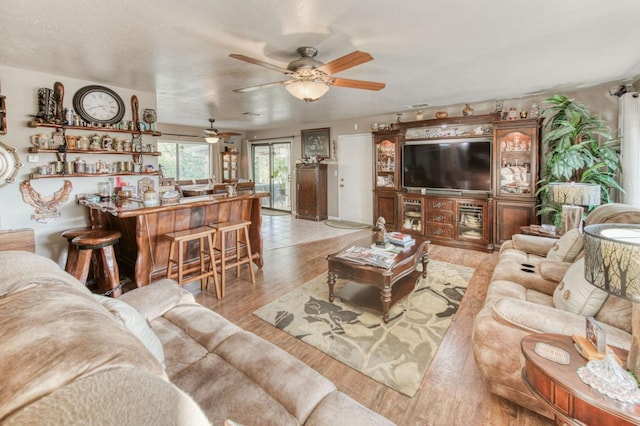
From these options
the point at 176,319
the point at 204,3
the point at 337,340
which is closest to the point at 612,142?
the point at 337,340

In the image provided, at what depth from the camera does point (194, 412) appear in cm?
61

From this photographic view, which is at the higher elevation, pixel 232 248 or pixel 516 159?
pixel 516 159

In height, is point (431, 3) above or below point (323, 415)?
above

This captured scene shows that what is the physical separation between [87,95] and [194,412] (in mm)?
4339

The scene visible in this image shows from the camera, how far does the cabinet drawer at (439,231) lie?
16.7ft

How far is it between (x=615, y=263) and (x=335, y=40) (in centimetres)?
240

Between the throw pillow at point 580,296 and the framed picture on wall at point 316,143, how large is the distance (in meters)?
6.07

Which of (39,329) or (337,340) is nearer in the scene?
(39,329)

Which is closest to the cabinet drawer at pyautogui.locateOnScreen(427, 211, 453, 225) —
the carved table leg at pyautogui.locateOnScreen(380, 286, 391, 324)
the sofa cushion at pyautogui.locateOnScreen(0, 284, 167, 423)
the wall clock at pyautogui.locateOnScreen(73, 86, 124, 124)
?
the carved table leg at pyautogui.locateOnScreen(380, 286, 391, 324)

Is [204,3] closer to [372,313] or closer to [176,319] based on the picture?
[176,319]

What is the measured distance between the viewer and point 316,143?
24.9 feet

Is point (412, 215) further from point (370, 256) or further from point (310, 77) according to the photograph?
point (310, 77)

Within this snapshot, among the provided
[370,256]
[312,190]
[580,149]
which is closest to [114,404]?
[370,256]

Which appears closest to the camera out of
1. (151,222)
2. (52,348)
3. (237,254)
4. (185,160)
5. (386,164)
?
(52,348)
